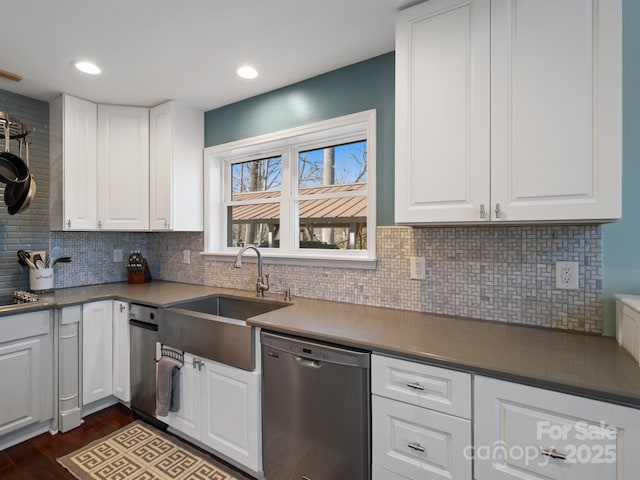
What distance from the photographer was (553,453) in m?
0.98

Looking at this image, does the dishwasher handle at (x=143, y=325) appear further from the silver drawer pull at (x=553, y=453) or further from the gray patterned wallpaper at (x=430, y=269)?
the silver drawer pull at (x=553, y=453)

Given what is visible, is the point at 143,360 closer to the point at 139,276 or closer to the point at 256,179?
the point at 139,276

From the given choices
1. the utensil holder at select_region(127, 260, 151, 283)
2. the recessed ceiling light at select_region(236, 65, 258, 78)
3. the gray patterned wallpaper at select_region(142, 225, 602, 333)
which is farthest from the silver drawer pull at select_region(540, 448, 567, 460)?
the utensil holder at select_region(127, 260, 151, 283)

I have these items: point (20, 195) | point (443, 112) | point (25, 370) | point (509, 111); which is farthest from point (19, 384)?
point (509, 111)

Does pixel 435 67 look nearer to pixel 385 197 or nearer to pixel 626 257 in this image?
pixel 385 197

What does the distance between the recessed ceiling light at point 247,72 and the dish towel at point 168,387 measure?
1.87 meters

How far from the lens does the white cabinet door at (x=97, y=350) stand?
2.22 meters

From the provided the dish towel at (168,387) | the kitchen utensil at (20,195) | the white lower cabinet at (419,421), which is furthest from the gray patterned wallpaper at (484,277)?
the kitchen utensil at (20,195)

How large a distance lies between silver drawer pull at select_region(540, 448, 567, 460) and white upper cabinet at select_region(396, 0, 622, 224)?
2.55 feet

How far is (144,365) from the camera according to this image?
7.11ft

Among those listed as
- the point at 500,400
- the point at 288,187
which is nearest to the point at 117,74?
the point at 288,187

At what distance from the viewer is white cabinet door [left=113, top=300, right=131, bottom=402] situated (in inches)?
90.1

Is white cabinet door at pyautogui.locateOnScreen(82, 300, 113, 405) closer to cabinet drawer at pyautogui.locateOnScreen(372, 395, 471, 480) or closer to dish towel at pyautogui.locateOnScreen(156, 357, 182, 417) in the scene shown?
dish towel at pyautogui.locateOnScreen(156, 357, 182, 417)

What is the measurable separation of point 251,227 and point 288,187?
0.52 m
